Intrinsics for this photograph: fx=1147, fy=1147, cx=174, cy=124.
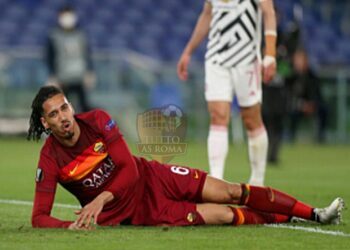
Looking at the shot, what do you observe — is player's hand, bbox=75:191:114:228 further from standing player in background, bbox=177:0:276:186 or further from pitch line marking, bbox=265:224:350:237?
standing player in background, bbox=177:0:276:186

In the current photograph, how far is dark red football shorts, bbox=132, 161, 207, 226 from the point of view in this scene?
775 cm

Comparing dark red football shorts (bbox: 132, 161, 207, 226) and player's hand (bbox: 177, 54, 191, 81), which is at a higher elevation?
player's hand (bbox: 177, 54, 191, 81)

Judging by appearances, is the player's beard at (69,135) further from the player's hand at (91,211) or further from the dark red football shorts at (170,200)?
the dark red football shorts at (170,200)

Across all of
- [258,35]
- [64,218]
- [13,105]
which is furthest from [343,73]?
[64,218]

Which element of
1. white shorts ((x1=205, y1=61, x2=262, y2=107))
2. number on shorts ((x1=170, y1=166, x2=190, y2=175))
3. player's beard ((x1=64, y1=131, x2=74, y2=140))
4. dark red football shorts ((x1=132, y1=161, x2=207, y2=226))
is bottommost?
dark red football shorts ((x1=132, y1=161, x2=207, y2=226))

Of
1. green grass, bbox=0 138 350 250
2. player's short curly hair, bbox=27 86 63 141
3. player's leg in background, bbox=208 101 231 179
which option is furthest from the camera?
player's leg in background, bbox=208 101 231 179

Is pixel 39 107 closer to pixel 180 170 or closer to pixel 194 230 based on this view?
pixel 180 170

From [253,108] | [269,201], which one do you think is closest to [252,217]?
[269,201]

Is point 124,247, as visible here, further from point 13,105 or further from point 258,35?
point 13,105

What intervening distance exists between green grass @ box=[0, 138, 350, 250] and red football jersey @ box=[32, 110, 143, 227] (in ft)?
0.47

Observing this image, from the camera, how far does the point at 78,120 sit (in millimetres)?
7703

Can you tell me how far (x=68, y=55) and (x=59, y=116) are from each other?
1198 centimetres

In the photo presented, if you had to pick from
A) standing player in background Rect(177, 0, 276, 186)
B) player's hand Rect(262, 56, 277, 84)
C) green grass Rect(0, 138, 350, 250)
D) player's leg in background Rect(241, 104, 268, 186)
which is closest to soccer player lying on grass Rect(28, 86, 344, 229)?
green grass Rect(0, 138, 350, 250)

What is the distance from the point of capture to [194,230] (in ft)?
24.8
